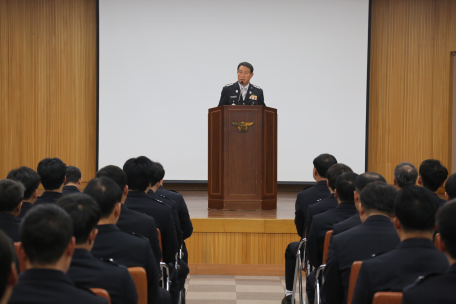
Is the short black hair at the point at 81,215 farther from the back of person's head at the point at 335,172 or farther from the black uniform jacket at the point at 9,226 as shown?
the back of person's head at the point at 335,172

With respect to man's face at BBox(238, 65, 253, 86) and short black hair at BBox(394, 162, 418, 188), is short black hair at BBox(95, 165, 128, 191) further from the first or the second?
man's face at BBox(238, 65, 253, 86)

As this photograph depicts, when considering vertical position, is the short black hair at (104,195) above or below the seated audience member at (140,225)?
above

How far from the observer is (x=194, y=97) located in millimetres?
7684

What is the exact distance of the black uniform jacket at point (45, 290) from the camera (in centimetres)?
124

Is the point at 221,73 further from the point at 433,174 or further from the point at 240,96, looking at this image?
the point at 433,174

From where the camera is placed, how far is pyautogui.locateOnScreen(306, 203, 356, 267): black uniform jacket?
2752 millimetres

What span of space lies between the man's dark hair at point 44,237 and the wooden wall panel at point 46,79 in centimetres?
674

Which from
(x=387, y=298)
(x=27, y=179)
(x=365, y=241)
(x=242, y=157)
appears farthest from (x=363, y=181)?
(x=242, y=157)

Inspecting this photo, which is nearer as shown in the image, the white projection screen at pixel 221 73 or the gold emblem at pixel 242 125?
the gold emblem at pixel 242 125

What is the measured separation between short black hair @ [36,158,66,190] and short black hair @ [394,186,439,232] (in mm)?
2168

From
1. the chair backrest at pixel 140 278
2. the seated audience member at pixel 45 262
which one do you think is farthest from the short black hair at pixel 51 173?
the seated audience member at pixel 45 262

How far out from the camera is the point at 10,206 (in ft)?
A: 7.73

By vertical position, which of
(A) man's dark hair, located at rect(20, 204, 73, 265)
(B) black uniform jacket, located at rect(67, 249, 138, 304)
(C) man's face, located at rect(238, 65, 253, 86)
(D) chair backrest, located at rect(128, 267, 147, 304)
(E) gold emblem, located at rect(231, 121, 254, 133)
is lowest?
(D) chair backrest, located at rect(128, 267, 147, 304)

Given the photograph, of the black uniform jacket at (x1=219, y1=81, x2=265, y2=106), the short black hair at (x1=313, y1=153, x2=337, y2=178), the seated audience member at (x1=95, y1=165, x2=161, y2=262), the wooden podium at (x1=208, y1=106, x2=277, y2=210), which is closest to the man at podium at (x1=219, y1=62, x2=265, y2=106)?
the black uniform jacket at (x1=219, y1=81, x2=265, y2=106)
